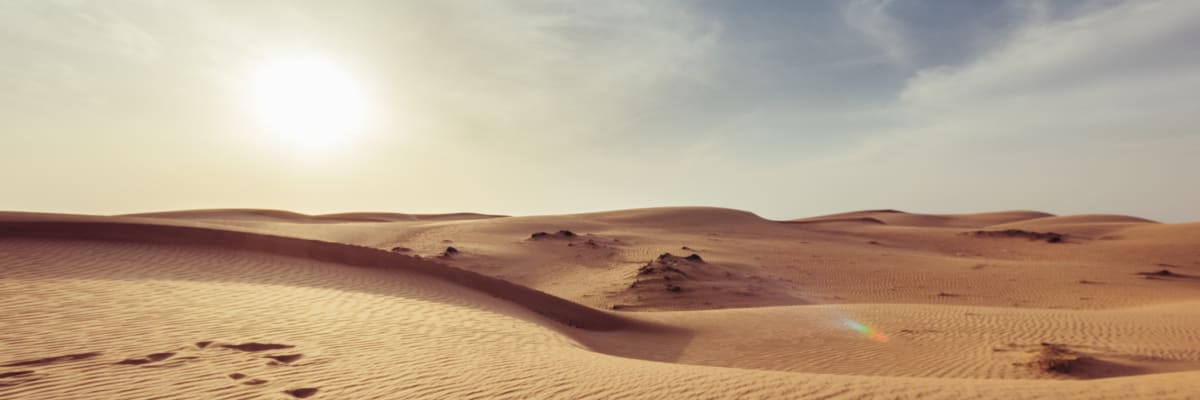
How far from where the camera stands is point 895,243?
36.4 m

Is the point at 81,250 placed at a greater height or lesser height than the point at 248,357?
greater

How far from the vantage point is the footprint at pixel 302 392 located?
5.22m

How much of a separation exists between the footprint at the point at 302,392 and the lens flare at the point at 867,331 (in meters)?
9.88

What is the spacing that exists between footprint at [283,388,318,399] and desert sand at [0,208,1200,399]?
2 cm

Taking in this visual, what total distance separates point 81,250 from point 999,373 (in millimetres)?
15984

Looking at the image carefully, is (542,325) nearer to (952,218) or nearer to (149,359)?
(149,359)

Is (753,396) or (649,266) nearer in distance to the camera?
(753,396)

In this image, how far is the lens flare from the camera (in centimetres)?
1175

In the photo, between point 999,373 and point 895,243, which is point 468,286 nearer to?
point 999,373

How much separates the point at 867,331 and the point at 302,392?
1056 cm

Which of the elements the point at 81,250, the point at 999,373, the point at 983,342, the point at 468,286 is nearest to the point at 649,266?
the point at 468,286

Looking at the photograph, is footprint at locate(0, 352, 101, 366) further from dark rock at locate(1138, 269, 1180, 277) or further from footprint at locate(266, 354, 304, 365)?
dark rock at locate(1138, 269, 1180, 277)

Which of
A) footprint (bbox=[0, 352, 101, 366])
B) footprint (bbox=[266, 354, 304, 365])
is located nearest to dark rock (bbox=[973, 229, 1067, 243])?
footprint (bbox=[266, 354, 304, 365])

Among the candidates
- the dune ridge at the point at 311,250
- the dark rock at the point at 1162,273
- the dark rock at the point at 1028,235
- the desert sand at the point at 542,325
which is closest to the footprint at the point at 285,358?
the desert sand at the point at 542,325
